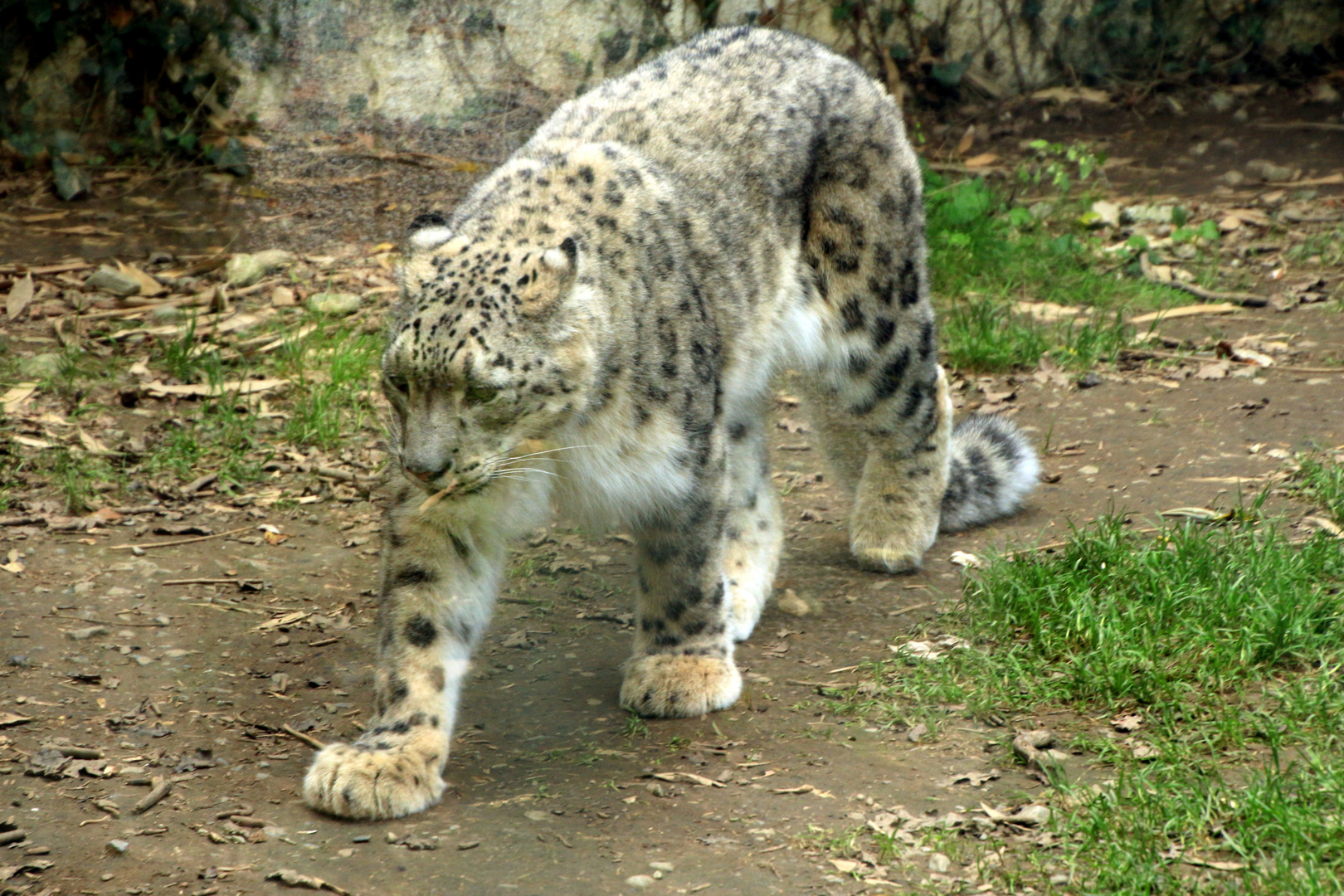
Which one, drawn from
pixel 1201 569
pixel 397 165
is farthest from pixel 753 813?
pixel 397 165

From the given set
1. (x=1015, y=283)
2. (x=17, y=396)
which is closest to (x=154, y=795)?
(x=17, y=396)

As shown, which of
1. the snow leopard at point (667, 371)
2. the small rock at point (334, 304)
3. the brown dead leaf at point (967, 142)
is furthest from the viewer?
the brown dead leaf at point (967, 142)

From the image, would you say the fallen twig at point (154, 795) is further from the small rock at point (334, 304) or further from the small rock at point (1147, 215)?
the small rock at point (1147, 215)

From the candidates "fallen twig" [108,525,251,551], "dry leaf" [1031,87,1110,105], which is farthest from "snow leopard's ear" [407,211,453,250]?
"dry leaf" [1031,87,1110,105]

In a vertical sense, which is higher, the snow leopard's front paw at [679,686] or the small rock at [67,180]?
the small rock at [67,180]

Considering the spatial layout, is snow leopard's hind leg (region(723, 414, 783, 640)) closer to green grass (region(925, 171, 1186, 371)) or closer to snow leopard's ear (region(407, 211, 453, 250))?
snow leopard's ear (region(407, 211, 453, 250))

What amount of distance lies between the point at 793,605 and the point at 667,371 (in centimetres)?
152

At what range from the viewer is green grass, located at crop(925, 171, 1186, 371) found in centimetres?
780

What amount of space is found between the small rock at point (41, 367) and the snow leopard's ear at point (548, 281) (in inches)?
159

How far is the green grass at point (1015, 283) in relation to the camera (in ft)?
25.6

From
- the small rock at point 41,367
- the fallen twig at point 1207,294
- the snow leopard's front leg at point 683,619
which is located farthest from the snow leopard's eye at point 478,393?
the fallen twig at point 1207,294

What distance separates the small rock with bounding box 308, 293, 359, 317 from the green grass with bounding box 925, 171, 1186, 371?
11.1ft

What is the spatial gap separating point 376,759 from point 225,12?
6.85 metres

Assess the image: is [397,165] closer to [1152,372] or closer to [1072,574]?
[1152,372]
